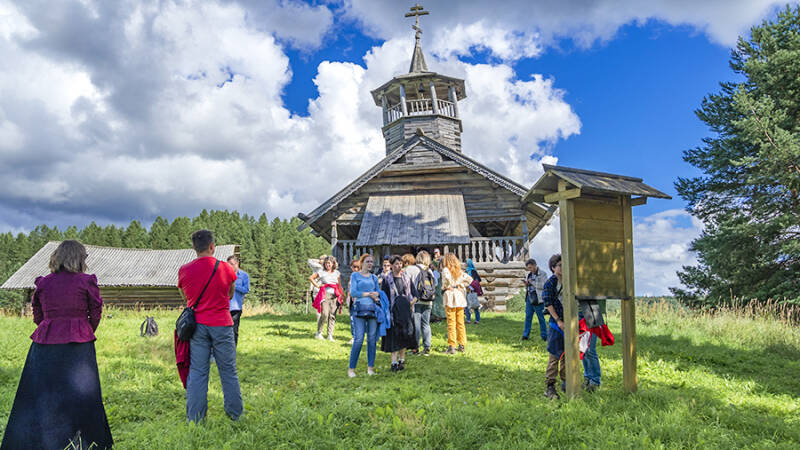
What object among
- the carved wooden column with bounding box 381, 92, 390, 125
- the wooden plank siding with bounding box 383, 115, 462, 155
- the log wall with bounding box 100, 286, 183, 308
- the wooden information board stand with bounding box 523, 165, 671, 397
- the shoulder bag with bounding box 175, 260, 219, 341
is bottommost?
the log wall with bounding box 100, 286, 183, 308

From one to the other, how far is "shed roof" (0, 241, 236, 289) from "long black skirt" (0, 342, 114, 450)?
30270mm

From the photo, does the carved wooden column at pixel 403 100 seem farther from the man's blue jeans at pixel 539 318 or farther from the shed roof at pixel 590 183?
the shed roof at pixel 590 183

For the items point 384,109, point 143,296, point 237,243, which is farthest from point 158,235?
point 384,109

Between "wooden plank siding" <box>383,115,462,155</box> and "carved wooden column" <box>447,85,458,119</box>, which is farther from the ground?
"carved wooden column" <box>447,85,458,119</box>

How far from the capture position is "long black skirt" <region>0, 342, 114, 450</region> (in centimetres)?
423

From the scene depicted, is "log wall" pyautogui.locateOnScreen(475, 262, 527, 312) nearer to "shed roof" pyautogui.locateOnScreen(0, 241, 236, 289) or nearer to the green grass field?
the green grass field

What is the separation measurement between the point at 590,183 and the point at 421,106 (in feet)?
68.9

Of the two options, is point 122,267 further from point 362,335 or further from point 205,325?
point 205,325

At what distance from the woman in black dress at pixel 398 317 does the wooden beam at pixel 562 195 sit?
2639mm

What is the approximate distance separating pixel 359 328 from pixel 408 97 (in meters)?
21.8

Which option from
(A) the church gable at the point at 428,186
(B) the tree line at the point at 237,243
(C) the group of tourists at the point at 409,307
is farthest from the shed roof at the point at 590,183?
(B) the tree line at the point at 237,243

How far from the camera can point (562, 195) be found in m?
6.00

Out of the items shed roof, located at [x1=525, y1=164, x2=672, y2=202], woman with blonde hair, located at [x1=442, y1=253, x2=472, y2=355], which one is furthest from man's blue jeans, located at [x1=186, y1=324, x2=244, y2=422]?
woman with blonde hair, located at [x1=442, y1=253, x2=472, y2=355]

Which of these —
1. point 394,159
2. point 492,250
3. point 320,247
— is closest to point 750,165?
point 492,250
